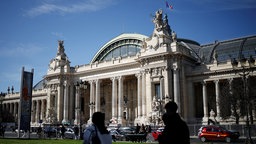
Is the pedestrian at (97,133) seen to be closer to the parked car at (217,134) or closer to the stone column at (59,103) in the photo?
the parked car at (217,134)

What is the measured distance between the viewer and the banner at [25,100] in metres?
37.2

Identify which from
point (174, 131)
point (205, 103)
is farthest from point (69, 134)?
point (174, 131)

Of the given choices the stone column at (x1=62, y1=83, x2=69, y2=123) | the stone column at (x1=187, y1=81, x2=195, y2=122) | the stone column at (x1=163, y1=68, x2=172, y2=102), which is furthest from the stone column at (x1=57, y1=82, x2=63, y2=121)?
the stone column at (x1=187, y1=81, x2=195, y2=122)

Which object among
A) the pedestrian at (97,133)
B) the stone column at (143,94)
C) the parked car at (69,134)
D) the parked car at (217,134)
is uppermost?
the stone column at (143,94)

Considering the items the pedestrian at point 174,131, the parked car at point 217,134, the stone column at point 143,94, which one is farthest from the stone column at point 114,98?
the pedestrian at point 174,131

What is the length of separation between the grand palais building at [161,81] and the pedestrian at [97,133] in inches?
1529

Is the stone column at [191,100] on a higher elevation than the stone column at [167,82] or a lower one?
lower

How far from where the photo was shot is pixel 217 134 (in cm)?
3484

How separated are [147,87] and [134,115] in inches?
549

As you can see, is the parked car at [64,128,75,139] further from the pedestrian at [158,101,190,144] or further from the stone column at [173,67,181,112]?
the pedestrian at [158,101,190,144]

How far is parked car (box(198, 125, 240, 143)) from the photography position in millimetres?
34375

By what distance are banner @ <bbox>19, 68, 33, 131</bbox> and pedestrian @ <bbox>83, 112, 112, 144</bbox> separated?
32.4 metres

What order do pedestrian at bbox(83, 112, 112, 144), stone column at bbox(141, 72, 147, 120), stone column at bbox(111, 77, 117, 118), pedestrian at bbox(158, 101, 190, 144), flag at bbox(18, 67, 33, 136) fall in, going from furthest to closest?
stone column at bbox(111, 77, 117, 118) → stone column at bbox(141, 72, 147, 120) → flag at bbox(18, 67, 33, 136) → pedestrian at bbox(83, 112, 112, 144) → pedestrian at bbox(158, 101, 190, 144)

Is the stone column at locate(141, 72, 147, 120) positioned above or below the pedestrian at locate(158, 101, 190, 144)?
above
